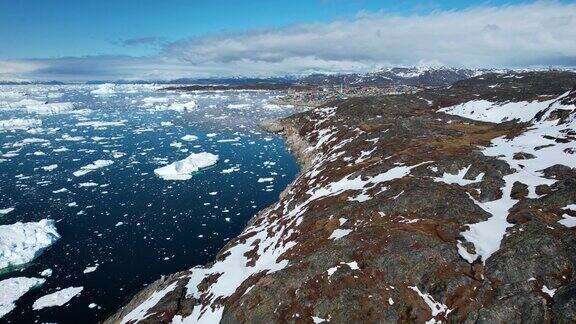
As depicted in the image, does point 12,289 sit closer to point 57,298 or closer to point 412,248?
point 57,298

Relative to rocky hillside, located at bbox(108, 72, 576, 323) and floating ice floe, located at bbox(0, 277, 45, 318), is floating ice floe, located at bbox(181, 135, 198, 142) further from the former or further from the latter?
floating ice floe, located at bbox(0, 277, 45, 318)

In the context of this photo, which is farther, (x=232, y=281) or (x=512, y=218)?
(x=232, y=281)


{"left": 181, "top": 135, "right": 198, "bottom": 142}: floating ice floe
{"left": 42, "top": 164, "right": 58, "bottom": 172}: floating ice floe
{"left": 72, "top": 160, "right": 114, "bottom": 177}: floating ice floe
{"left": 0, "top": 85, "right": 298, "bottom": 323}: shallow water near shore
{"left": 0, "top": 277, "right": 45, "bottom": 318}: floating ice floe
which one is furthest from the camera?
{"left": 181, "top": 135, "right": 198, "bottom": 142}: floating ice floe

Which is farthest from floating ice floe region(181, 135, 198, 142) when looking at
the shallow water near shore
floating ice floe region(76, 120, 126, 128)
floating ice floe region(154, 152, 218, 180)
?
floating ice floe region(76, 120, 126, 128)

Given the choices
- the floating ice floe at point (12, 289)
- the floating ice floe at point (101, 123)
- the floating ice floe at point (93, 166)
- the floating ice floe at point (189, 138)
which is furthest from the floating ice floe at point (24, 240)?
the floating ice floe at point (101, 123)

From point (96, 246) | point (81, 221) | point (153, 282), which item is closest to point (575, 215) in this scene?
point (153, 282)

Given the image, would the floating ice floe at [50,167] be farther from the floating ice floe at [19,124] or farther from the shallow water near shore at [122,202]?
the floating ice floe at [19,124]

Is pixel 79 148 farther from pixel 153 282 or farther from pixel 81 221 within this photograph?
pixel 153 282
